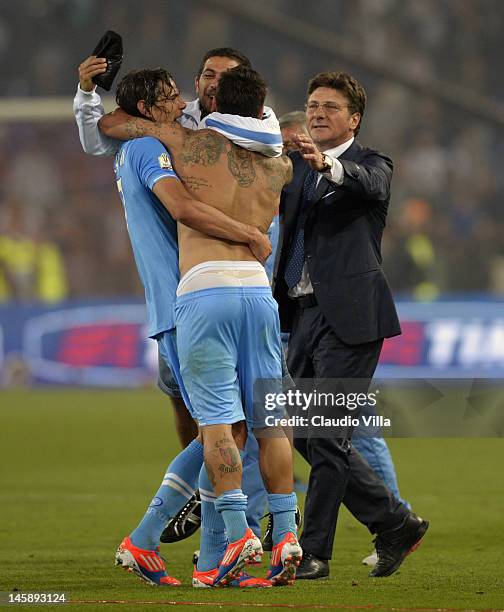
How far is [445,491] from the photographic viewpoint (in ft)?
29.3

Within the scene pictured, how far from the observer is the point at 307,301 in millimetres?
5957

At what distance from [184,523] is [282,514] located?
3.02ft

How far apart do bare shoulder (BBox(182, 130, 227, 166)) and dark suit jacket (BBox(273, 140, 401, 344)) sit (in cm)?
58

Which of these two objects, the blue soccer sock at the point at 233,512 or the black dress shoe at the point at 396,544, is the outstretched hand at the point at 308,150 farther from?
the black dress shoe at the point at 396,544

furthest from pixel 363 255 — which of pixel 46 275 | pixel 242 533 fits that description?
pixel 46 275

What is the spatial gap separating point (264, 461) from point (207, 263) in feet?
2.71

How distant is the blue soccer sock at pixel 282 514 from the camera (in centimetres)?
524

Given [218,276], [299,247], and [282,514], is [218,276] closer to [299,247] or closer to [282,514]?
[299,247]

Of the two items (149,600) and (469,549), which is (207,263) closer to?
(149,600)

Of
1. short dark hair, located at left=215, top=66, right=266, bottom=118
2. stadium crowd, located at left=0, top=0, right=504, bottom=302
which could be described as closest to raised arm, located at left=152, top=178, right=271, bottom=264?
short dark hair, located at left=215, top=66, right=266, bottom=118

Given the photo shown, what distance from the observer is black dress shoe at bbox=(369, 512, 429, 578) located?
229 inches

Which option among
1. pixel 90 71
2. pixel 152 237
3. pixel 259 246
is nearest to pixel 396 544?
pixel 259 246

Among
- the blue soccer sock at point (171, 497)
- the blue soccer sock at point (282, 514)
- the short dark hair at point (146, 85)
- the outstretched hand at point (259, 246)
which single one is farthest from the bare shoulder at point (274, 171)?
the blue soccer sock at point (282, 514)

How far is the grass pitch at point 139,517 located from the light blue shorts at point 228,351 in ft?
2.36
